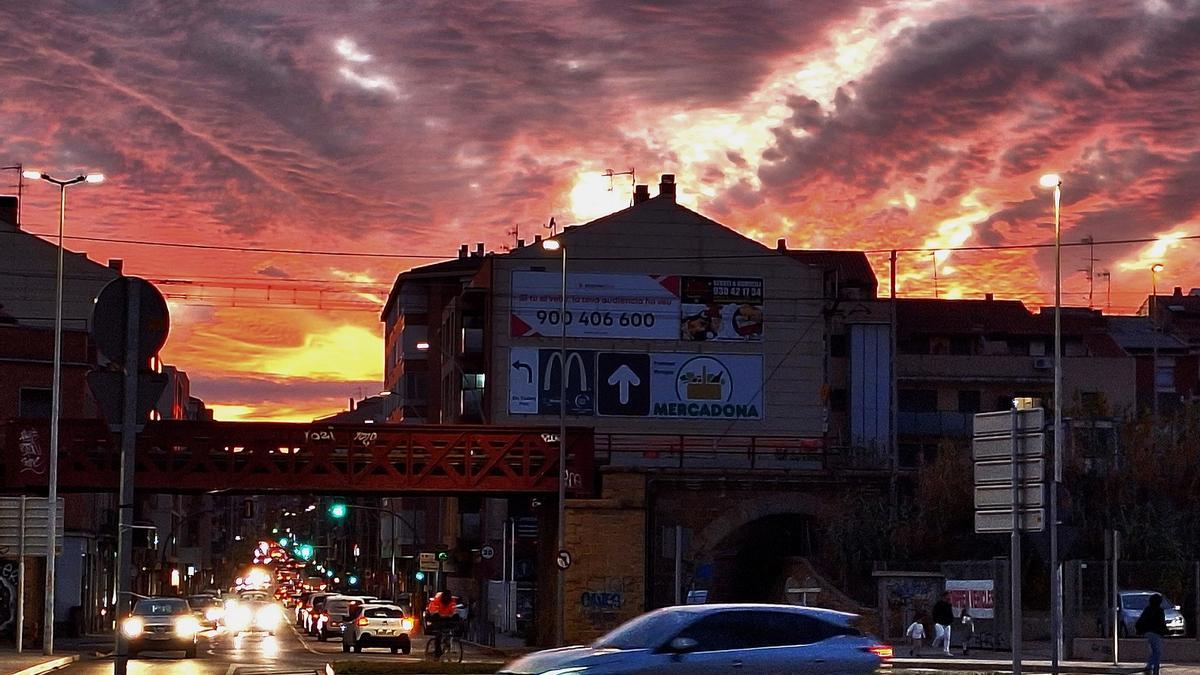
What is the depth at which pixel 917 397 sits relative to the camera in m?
93.8

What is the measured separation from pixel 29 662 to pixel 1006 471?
22.4 m

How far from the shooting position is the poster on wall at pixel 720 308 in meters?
73.6

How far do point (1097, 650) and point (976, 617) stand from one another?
4.64m

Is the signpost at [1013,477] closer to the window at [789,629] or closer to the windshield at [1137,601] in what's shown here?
the window at [789,629]

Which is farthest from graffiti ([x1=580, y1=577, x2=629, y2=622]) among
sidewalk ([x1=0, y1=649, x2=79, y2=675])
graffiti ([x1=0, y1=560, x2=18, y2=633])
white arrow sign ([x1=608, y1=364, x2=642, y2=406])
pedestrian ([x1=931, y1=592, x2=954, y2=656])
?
white arrow sign ([x1=608, y1=364, x2=642, y2=406])

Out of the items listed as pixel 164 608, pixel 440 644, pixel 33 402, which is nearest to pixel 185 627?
pixel 164 608

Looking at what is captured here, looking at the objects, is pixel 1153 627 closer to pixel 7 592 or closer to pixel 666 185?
pixel 7 592

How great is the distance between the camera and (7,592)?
171 ft

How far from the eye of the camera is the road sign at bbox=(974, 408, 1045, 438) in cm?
2023

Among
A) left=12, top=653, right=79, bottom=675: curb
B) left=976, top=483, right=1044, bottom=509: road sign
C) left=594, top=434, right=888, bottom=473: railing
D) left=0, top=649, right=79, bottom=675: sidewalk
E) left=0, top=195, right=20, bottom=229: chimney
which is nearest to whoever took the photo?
left=976, top=483, right=1044, bottom=509: road sign

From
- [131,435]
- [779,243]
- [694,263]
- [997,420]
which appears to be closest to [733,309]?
[694,263]

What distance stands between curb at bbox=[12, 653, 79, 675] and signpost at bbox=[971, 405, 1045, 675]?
58.7 ft

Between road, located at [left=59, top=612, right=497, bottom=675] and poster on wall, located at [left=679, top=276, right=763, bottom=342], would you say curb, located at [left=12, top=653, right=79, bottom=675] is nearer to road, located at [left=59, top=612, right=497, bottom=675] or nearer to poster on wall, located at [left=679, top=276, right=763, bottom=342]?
road, located at [left=59, top=612, right=497, bottom=675]

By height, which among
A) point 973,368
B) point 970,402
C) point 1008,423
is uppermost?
point 973,368
